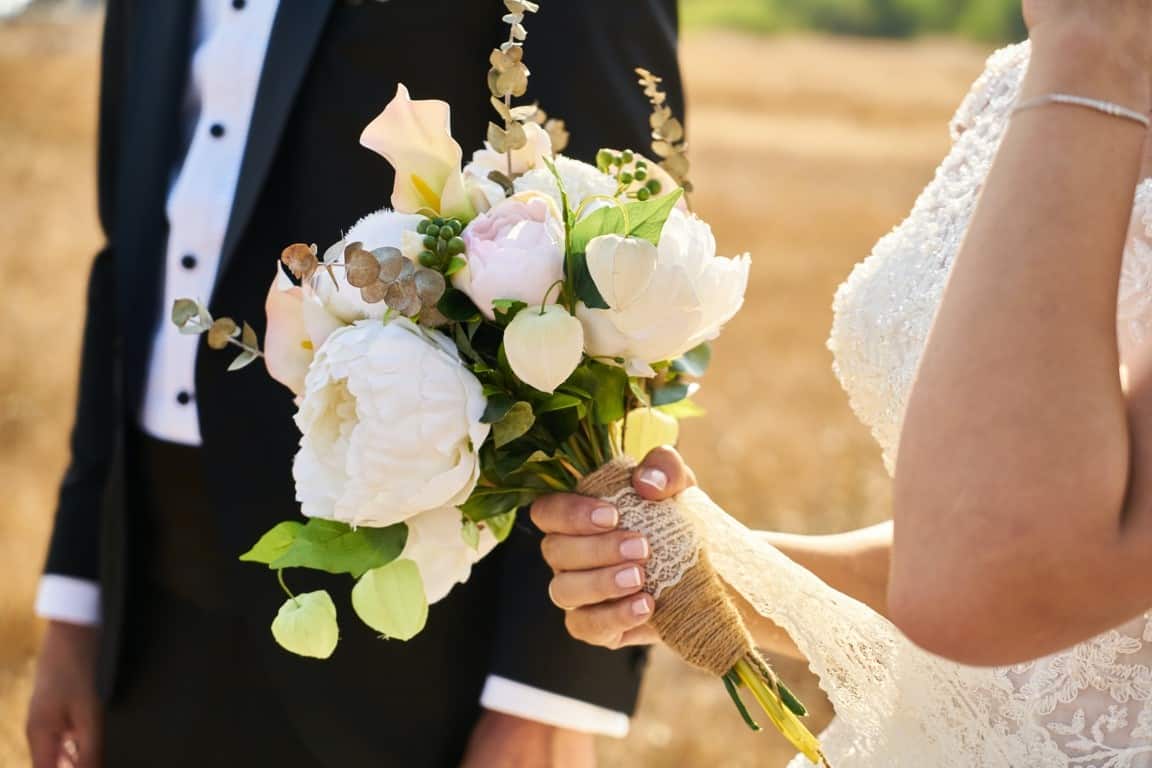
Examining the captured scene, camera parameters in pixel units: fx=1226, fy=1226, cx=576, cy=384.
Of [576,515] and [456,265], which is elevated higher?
[456,265]

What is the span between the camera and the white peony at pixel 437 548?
1.33 metres

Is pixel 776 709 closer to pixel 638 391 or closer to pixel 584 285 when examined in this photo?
pixel 638 391

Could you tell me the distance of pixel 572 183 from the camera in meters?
1.36

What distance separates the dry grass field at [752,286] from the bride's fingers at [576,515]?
8.50 feet

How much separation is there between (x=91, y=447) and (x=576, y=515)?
4.25 ft

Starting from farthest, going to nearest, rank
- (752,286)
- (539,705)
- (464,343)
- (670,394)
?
(752,286) < (539,705) < (670,394) < (464,343)

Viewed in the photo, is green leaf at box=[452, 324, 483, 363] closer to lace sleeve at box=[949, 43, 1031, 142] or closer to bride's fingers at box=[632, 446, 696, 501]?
bride's fingers at box=[632, 446, 696, 501]

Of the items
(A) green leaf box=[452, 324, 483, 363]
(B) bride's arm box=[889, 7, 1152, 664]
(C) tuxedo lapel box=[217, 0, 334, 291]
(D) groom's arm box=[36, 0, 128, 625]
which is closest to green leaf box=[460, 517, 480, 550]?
(A) green leaf box=[452, 324, 483, 363]

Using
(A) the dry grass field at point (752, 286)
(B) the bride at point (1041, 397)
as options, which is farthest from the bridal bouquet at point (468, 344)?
(A) the dry grass field at point (752, 286)

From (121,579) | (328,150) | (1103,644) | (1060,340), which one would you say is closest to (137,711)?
(121,579)

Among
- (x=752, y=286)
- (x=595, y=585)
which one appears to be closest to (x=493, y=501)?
(x=595, y=585)

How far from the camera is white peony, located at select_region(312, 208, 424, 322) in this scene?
128 cm

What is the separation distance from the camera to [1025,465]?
1.00 m

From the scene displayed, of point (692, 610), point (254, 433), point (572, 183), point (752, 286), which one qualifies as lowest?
point (752, 286)
